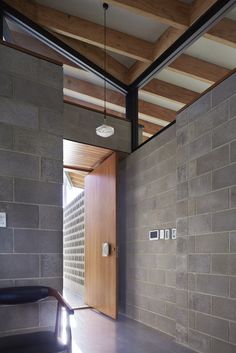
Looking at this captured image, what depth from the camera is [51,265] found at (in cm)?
285

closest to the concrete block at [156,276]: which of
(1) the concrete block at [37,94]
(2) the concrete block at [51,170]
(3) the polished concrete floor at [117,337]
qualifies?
(3) the polished concrete floor at [117,337]

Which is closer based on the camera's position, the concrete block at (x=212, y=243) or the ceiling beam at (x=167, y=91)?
the concrete block at (x=212, y=243)

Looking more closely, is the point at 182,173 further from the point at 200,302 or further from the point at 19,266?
the point at 19,266

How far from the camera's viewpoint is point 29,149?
288cm

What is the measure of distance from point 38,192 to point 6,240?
0.49 metres

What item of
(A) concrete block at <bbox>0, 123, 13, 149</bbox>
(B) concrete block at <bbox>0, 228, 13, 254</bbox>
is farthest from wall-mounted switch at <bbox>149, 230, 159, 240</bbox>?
(A) concrete block at <bbox>0, 123, 13, 149</bbox>

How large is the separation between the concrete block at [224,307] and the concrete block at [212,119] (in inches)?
58.2

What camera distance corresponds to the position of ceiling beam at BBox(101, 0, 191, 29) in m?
3.43

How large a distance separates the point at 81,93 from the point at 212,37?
232 cm

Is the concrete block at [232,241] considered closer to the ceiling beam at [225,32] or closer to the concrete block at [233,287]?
the concrete block at [233,287]

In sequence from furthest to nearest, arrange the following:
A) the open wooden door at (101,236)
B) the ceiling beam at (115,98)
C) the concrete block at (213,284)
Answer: the ceiling beam at (115,98) < the open wooden door at (101,236) < the concrete block at (213,284)

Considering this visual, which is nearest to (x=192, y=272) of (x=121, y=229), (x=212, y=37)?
(x=121, y=229)

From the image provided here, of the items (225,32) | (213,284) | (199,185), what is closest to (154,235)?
(199,185)

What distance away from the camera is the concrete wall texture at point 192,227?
2.67m
